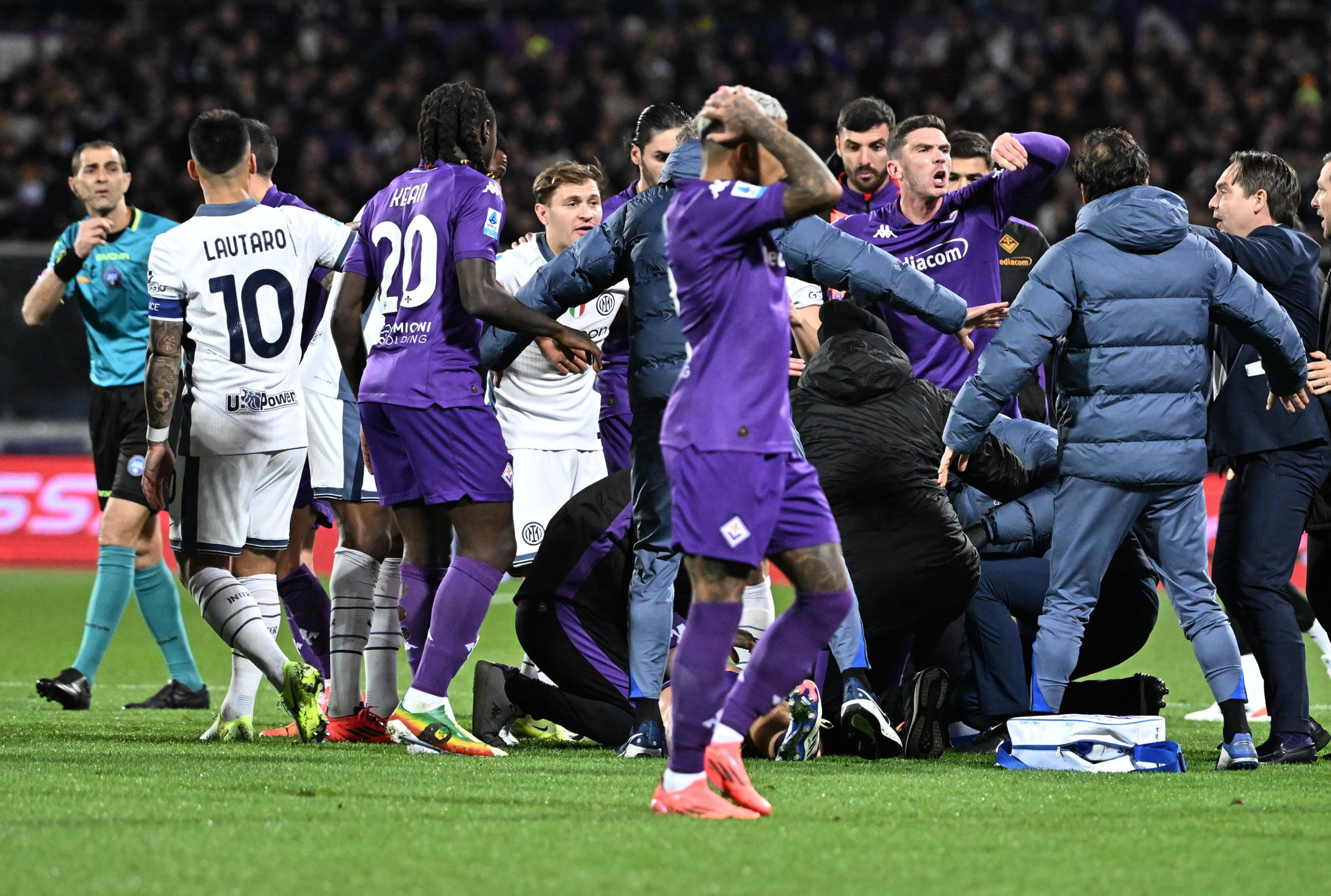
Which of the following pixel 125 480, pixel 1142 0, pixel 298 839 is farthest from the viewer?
pixel 1142 0

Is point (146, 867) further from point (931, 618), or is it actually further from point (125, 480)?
point (125, 480)

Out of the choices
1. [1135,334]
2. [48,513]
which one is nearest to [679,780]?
[1135,334]

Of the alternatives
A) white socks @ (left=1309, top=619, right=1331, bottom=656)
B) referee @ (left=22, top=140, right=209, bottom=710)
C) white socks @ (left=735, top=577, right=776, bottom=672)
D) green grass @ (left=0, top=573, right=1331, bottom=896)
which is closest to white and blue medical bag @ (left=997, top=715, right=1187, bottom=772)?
green grass @ (left=0, top=573, right=1331, bottom=896)

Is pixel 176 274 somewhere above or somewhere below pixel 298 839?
above

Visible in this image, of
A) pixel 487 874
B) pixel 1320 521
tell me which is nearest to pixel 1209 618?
pixel 1320 521

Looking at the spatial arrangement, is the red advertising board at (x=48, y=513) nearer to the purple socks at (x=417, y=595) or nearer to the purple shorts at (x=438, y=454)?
the purple socks at (x=417, y=595)

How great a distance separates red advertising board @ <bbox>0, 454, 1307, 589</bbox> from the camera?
14852 mm

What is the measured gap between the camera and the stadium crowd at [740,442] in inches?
177

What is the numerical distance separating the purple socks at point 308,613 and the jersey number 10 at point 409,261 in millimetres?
1884

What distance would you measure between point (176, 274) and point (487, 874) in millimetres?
3565

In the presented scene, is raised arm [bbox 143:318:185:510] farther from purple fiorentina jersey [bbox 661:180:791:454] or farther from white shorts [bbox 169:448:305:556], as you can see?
purple fiorentina jersey [bbox 661:180:791:454]

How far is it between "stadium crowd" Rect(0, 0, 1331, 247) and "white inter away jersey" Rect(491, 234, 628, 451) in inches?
439

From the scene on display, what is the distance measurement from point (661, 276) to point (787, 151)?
4.88 feet

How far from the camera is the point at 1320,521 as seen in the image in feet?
20.8
